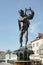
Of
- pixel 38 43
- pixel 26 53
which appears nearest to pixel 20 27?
pixel 26 53

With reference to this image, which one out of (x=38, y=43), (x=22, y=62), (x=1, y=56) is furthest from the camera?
(x=1, y=56)

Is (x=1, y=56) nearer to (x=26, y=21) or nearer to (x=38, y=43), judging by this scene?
(x=38, y=43)

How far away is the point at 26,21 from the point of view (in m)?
11.9

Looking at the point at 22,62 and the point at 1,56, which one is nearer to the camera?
the point at 22,62

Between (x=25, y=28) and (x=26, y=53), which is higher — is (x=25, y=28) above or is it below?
above

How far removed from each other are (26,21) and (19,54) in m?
1.89

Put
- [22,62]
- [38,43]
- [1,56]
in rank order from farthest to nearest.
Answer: [1,56] < [38,43] < [22,62]

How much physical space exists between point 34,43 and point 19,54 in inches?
2995

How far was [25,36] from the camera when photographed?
11773 mm

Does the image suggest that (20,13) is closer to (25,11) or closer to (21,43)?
(25,11)

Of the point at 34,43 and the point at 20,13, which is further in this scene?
the point at 34,43

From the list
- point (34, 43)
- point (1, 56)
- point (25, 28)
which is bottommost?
point (1, 56)

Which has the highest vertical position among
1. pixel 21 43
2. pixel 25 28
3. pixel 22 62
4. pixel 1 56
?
pixel 25 28

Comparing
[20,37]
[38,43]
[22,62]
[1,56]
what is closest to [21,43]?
[20,37]
